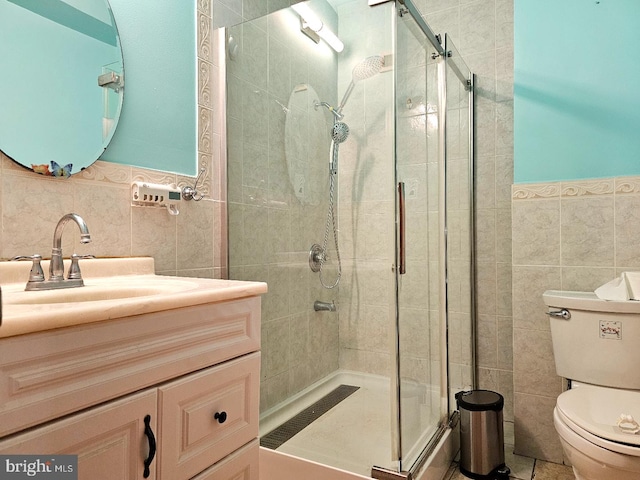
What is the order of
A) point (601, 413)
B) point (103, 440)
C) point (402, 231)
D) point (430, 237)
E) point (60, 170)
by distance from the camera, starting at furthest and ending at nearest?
point (430, 237) → point (402, 231) → point (601, 413) → point (60, 170) → point (103, 440)

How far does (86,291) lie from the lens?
1.10m

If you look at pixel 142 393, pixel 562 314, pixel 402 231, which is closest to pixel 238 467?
pixel 142 393

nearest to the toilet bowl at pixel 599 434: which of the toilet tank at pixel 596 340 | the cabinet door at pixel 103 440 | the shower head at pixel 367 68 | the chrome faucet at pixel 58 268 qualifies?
the toilet tank at pixel 596 340

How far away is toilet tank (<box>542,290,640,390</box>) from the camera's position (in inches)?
64.6

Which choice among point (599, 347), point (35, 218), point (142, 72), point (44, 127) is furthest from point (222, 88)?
point (599, 347)

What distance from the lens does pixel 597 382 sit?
1707 mm

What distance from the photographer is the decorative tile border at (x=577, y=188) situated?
1.83 m

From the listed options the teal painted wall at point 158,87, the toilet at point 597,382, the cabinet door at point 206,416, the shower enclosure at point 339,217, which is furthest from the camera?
the shower enclosure at point 339,217

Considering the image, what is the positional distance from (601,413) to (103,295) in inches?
63.0

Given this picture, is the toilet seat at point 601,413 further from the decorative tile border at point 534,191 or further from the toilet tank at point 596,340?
the decorative tile border at point 534,191

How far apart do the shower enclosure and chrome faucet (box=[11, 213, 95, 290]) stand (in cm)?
76

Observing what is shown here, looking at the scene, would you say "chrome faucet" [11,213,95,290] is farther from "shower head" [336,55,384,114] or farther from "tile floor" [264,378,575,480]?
"shower head" [336,55,384,114]

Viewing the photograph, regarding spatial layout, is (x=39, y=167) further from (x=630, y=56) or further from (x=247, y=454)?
(x=630, y=56)

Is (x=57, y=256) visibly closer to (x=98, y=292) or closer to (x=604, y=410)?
(x=98, y=292)
